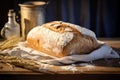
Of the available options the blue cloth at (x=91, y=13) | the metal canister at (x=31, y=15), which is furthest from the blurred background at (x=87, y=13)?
the metal canister at (x=31, y=15)

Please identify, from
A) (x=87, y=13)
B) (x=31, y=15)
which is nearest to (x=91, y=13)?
(x=87, y=13)

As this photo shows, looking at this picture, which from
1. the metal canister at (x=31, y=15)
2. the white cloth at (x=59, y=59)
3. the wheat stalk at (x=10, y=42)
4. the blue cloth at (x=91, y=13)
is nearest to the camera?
the white cloth at (x=59, y=59)

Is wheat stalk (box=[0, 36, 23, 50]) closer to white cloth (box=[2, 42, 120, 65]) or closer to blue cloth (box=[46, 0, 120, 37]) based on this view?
white cloth (box=[2, 42, 120, 65])

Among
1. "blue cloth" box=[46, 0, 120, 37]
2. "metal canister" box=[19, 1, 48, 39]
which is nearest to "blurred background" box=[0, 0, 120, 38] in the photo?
"blue cloth" box=[46, 0, 120, 37]

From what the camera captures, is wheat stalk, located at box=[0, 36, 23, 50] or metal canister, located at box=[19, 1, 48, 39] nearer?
wheat stalk, located at box=[0, 36, 23, 50]

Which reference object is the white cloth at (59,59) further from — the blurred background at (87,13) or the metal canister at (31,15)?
the blurred background at (87,13)
